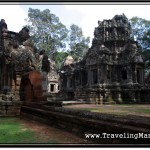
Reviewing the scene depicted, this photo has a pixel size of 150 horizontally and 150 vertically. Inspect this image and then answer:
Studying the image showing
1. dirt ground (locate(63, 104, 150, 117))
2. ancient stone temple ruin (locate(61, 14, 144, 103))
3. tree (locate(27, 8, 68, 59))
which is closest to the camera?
dirt ground (locate(63, 104, 150, 117))

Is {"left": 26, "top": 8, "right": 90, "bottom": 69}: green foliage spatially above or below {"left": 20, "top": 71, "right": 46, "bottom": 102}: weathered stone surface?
above

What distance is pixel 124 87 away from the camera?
2608 cm

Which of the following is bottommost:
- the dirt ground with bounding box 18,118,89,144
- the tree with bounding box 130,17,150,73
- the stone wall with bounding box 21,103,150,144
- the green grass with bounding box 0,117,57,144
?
the green grass with bounding box 0,117,57,144

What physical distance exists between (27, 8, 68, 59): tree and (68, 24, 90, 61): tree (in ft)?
12.8


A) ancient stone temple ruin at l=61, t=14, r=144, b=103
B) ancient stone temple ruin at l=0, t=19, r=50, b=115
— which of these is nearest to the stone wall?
ancient stone temple ruin at l=0, t=19, r=50, b=115

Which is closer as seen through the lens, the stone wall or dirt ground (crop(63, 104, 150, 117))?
the stone wall

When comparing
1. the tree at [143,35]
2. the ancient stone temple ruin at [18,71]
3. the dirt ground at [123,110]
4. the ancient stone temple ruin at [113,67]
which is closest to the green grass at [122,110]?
the dirt ground at [123,110]

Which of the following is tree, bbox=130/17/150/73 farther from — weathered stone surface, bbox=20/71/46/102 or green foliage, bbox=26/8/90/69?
weathered stone surface, bbox=20/71/46/102

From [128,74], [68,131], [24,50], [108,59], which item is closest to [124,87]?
[128,74]

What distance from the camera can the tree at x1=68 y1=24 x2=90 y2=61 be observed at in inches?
1759

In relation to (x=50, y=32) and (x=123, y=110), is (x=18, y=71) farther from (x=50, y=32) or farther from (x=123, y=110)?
(x=50, y=32)

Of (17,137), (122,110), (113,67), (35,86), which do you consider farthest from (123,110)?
(113,67)

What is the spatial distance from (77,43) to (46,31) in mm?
9054

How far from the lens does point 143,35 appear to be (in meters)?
39.4
